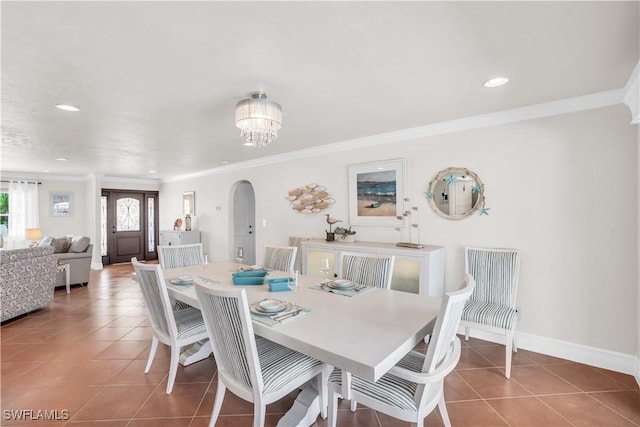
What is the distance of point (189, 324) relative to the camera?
7.63ft

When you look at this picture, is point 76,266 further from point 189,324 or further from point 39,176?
point 189,324

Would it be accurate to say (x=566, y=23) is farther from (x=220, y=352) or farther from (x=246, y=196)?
(x=246, y=196)

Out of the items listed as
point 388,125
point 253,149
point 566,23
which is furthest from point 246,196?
point 566,23

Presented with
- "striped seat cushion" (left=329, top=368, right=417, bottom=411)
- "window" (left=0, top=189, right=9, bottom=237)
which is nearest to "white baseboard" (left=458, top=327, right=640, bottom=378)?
"striped seat cushion" (left=329, top=368, right=417, bottom=411)

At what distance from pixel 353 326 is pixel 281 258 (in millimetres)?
1817

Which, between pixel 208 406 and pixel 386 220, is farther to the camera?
pixel 386 220

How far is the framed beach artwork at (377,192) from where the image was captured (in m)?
3.60

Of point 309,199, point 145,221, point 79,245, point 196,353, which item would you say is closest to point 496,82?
point 309,199

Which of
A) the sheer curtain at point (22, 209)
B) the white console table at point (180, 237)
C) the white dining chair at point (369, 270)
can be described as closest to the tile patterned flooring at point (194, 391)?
the white dining chair at point (369, 270)

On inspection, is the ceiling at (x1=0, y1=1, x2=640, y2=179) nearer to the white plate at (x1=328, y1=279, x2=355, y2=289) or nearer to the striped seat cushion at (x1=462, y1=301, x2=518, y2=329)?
the white plate at (x1=328, y1=279, x2=355, y2=289)

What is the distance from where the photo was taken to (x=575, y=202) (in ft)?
8.43

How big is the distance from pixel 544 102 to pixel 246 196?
5498mm

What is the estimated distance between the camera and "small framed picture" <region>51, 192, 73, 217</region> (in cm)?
711

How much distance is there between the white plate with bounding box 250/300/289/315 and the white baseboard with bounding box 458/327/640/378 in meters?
2.44
